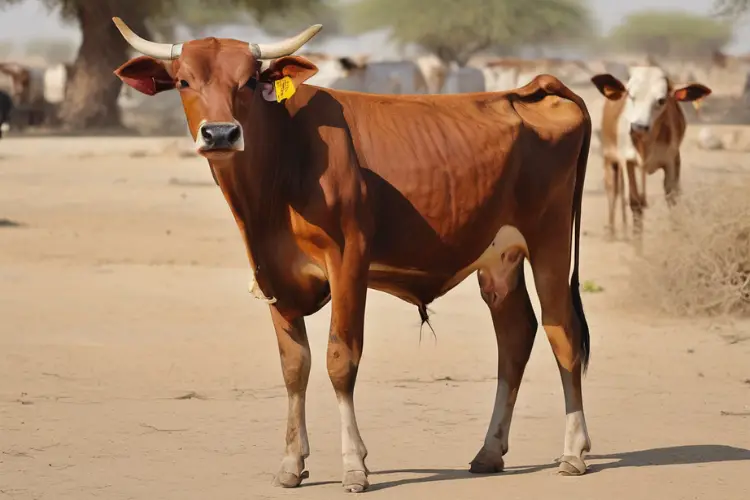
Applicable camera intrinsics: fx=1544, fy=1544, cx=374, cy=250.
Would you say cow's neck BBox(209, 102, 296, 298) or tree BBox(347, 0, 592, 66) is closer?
cow's neck BBox(209, 102, 296, 298)

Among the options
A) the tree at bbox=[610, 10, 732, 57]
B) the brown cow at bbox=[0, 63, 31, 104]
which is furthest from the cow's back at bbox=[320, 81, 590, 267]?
the tree at bbox=[610, 10, 732, 57]

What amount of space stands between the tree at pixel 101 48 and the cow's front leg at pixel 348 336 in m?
33.8

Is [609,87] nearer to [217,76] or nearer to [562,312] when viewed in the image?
[562,312]

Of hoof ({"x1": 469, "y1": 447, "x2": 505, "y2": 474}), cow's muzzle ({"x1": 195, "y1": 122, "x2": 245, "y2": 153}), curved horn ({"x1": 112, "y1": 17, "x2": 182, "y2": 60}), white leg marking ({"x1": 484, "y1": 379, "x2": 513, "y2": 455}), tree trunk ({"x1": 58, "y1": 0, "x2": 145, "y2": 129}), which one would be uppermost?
curved horn ({"x1": 112, "y1": 17, "x2": 182, "y2": 60})

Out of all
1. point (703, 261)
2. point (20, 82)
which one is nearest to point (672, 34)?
point (20, 82)

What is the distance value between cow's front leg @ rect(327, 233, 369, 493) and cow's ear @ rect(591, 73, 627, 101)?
3065 mm

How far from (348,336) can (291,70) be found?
109 cm

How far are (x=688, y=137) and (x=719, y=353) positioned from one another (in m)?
23.3

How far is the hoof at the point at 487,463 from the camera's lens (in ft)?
21.7

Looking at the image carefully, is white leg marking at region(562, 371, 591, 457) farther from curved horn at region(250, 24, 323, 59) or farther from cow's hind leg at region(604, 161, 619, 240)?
cow's hind leg at region(604, 161, 619, 240)

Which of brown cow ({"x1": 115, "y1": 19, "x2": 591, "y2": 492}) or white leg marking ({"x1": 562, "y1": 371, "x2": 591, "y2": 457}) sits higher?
brown cow ({"x1": 115, "y1": 19, "x2": 591, "y2": 492})

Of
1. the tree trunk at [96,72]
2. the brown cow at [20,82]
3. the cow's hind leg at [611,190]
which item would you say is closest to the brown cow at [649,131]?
the cow's hind leg at [611,190]

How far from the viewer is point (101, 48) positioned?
4059cm

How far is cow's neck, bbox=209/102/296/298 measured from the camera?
617cm
